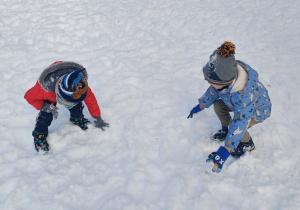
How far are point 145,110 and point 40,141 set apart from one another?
63.6 inches

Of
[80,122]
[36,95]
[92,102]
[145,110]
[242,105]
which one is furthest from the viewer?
[145,110]

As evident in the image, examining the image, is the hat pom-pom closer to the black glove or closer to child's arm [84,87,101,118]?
child's arm [84,87,101,118]

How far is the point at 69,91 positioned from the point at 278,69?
3.95m

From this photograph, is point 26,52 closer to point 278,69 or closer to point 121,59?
point 121,59

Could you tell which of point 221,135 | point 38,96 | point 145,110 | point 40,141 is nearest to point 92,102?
point 38,96

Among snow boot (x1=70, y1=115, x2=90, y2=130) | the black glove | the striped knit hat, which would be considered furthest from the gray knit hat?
snow boot (x1=70, y1=115, x2=90, y2=130)

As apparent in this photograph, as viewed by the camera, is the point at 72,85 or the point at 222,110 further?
the point at 222,110

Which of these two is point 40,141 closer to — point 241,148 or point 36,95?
point 36,95

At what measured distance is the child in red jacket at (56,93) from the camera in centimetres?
266

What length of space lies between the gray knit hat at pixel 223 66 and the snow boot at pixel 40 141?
2255mm

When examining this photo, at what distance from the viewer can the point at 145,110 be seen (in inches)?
150

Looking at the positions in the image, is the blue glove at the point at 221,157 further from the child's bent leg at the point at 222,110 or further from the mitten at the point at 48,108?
the mitten at the point at 48,108

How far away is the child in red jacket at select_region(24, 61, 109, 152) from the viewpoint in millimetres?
2660

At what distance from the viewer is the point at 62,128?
3.41 meters
